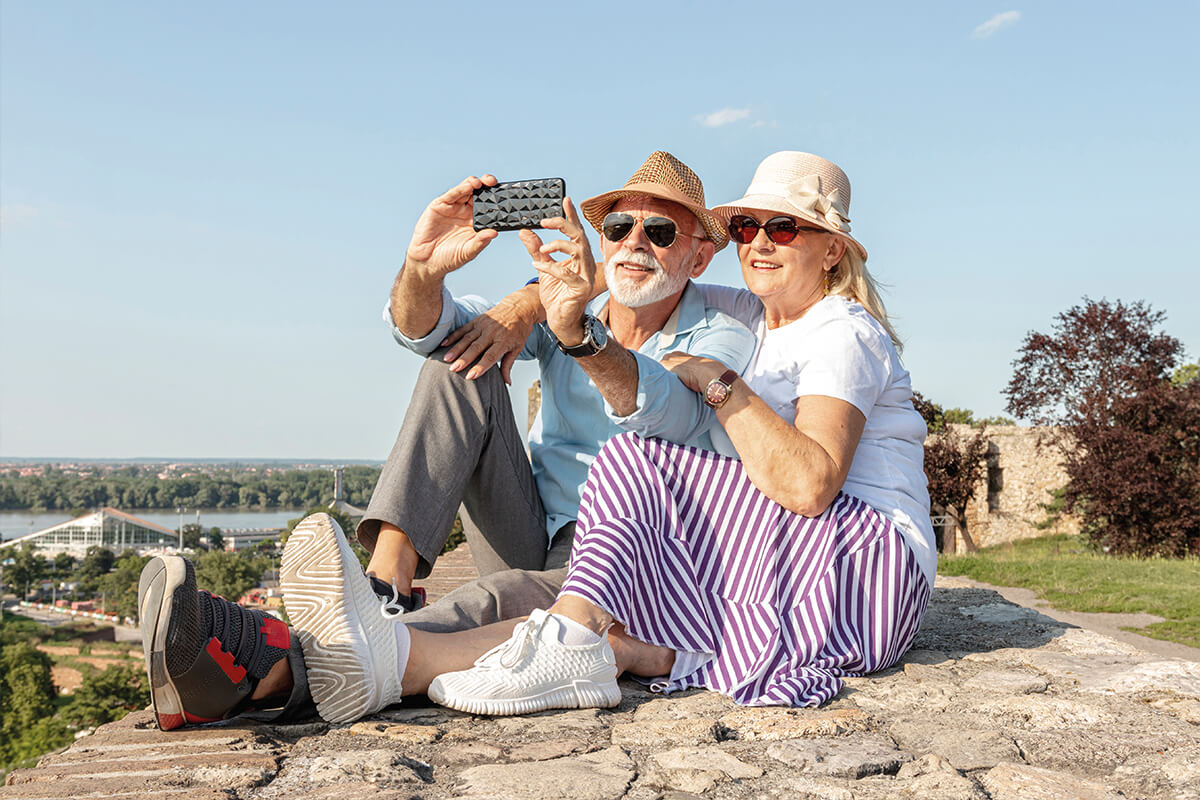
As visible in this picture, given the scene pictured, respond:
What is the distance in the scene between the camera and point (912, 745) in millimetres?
1787

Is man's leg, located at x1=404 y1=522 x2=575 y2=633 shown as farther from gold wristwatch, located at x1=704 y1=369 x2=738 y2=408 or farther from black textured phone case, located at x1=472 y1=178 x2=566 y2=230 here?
black textured phone case, located at x1=472 y1=178 x2=566 y2=230

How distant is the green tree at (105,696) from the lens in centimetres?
3641

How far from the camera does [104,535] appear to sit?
349 feet

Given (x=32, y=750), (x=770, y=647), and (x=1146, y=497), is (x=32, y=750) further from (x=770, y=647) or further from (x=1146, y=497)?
(x=770, y=647)

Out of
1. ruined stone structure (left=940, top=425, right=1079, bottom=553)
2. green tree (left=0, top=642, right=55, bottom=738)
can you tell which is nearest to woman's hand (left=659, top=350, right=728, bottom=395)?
ruined stone structure (left=940, top=425, right=1079, bottom=553)

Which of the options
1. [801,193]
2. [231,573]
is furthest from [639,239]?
[231,573]

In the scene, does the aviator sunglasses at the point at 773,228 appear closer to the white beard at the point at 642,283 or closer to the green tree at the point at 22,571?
the white beard at the point at 642,283

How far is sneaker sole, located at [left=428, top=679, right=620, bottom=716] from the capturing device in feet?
6.22

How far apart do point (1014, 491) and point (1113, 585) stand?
42.7 feet

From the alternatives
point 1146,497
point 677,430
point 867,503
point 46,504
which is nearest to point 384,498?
point 677,430

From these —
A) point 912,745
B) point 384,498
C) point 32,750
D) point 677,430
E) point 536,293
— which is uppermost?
point 536,293

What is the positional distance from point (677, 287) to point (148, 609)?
5.98ft

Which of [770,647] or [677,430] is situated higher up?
[677,430]

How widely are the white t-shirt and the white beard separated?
0.44 meters
